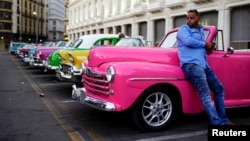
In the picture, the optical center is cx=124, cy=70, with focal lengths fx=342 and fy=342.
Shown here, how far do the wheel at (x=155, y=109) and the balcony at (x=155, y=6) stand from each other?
20.8m

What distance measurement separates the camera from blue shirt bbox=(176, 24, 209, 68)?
5.37 metres

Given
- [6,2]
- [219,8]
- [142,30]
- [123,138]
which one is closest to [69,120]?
[123,138]

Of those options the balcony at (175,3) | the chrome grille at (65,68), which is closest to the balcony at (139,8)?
the balcony at (175,3)

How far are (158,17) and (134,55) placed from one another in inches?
836

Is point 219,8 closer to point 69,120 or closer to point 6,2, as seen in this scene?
point 69,120

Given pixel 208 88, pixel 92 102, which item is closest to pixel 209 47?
pixel 208 88

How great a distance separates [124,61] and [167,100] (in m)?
0.98

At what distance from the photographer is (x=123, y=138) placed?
5.21 meters

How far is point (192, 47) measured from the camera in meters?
5.41

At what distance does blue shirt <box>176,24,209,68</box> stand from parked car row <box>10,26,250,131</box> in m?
0.32

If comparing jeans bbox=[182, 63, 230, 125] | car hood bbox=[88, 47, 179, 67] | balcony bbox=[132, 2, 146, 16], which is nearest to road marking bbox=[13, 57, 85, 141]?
car hood bbox=[88, 47, 179, 67]

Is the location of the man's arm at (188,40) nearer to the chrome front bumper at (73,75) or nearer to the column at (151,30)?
the chrome front bumper at (73,75)

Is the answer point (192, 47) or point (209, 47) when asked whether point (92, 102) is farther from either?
point (209, 47)

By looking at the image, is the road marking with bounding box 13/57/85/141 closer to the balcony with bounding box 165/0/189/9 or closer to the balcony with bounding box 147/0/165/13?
the balcony with bounding box 165/0/189/9
